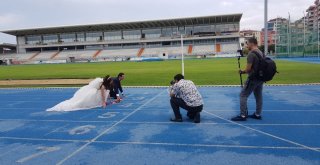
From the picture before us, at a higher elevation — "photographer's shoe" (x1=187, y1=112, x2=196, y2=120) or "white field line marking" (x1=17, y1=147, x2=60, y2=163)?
"photographer's shoe" (x1=187, y1=112, x2=196, y2=120)

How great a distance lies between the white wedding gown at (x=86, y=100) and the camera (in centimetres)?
985

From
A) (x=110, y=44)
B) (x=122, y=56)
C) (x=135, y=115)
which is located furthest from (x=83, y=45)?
(x=135, y=115)

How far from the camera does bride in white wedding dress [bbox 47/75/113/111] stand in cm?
988

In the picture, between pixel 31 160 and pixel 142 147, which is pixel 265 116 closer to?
pixel 142 147

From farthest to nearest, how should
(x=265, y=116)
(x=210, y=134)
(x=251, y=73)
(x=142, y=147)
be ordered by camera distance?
(x=265, y=116)
(x=251, y=73)
(x=210, y=134)
(x=142, y=147)

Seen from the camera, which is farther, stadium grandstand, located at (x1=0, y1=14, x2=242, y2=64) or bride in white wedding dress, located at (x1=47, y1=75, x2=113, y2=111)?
stadium grandstand, located at (x1=0, y1=14, x2=242, y2=64)

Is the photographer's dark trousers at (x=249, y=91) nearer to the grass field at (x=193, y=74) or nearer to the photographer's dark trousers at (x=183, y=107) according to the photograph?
the photographer's dark trousers at (x=183, y=107)

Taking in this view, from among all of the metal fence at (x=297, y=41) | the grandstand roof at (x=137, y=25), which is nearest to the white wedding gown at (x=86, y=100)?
the metal fence at (x=297, y=41)

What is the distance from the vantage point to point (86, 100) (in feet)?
32.9

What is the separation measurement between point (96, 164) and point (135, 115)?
3809 millimetres

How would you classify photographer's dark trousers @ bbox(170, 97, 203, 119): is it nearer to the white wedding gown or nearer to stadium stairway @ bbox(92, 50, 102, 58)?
the white wedding gown

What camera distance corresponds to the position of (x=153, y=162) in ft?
15.7

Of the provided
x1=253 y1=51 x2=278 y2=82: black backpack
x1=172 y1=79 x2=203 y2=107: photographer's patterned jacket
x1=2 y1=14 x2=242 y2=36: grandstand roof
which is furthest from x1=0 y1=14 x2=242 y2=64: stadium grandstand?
x1=253 y1=51 x2=278 y2=82: black backpack

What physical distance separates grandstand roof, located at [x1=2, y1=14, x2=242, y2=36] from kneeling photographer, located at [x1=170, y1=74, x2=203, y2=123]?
222ft
